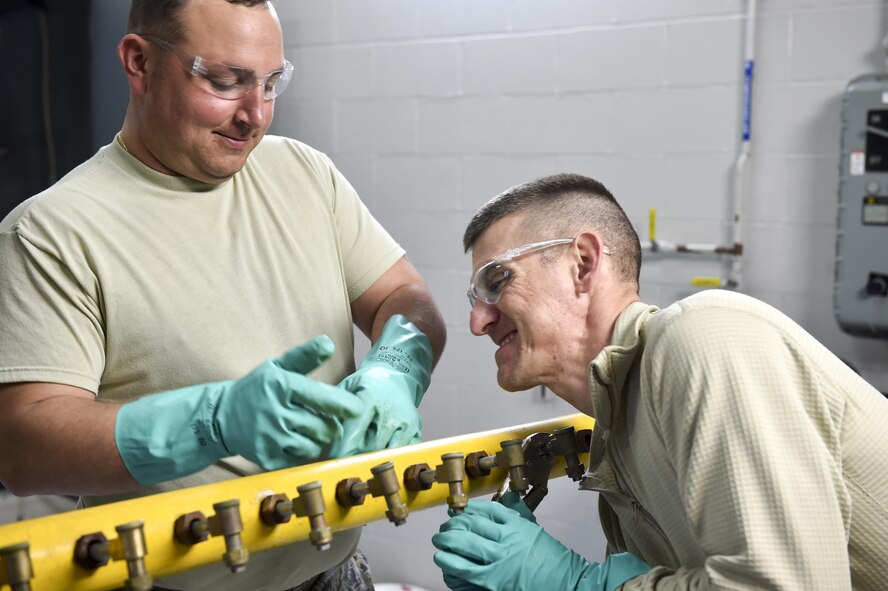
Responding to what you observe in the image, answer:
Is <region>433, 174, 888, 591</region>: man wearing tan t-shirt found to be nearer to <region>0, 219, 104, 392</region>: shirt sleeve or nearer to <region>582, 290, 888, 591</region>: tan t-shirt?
<region>582, 290, 888, 591</region>: tan t-shirt

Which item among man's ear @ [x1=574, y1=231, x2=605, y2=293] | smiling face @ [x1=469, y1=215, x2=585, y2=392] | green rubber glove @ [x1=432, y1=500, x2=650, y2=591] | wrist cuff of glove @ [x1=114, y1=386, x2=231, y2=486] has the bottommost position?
green rubber glove @ [x1=432, y1=500, x2=650, y2=591]

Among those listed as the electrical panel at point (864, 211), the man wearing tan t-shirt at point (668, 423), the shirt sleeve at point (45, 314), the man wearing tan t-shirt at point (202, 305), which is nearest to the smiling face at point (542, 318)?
the man wearing tan t-shirt at point (668, 423)

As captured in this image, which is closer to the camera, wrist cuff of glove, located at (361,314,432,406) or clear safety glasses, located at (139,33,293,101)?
clear safety glasses, located at (139,33,293,101)

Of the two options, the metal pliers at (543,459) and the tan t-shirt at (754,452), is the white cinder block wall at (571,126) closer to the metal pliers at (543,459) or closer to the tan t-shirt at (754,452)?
the metal pliers at (543,459)

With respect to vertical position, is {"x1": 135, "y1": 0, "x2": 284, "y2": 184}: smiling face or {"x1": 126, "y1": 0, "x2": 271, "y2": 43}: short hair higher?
{"x1": 126, "y1": 0, "x2": 271, "y2": 43}: short hair

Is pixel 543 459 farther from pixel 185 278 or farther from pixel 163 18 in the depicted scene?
pixel 163 18

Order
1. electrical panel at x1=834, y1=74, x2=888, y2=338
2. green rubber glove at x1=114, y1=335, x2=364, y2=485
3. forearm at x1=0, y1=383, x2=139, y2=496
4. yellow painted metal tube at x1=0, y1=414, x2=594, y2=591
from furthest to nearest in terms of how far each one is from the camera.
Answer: electrical panel at x1=834, y1=74, x2=888, y2=338 < forearm at x1=0, y1=383, x2=139, y2=496 < green rubber glove at x1=114, y1=335, x2=364, y2=485 < yellow painted metal tube at x1=0, y1=414, x2=594, y2=591

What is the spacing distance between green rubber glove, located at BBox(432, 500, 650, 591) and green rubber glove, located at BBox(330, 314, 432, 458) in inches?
9.0

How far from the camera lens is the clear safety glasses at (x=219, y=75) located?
173 centimetres

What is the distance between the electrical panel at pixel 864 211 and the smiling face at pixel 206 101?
2154 millimetres

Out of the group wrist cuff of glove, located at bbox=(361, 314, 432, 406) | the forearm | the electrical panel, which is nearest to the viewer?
the forearm

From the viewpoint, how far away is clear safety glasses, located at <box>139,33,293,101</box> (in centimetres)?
173

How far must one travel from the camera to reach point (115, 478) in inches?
59.8

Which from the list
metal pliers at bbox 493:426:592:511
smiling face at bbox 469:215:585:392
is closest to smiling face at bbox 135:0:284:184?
smiling face at bbox 469:215:585:392
